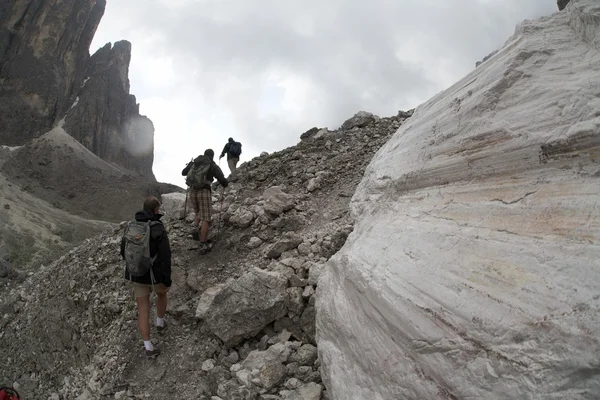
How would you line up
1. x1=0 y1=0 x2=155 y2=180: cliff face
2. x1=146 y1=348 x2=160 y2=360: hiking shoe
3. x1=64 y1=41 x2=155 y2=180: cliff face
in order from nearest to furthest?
x1=146 y1=348 x2=160 y2=360: hiking shoe
x1=0 y1=0 x2=155 y2=180: cliff face
x1=64 y1=41 x2=155 y2=180: cliff face

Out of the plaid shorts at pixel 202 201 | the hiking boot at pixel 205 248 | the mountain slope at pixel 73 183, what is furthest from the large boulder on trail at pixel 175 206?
the mountain slope at pixel 73 183

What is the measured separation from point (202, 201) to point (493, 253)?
17.8 feet

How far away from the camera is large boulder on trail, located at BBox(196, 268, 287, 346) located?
469 centimetres

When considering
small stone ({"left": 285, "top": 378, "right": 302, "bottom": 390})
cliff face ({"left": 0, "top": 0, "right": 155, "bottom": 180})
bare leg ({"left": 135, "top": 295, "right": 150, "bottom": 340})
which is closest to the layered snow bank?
small stone ({"left": 285, "top": 378, "right": 302, "bottom": 390})

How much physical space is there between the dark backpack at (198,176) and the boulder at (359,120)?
5330 millimetres

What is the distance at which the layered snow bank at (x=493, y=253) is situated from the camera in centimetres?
213

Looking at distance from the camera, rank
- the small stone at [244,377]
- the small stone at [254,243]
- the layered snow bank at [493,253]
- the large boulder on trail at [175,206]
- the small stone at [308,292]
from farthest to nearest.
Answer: the large boulder on trail at [175,206]
the small stone at [254,243]
the small stone at [308,292]
the small stone at [244,377]
the layered snow bank at [493,253]

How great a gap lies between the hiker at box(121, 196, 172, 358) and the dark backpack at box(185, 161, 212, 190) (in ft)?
5.83

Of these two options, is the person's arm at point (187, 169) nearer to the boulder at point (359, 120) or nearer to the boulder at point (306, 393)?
the boulder at point (306, 393)

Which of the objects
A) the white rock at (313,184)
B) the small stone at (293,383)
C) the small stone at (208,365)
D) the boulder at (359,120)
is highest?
the boulder at (359,120)

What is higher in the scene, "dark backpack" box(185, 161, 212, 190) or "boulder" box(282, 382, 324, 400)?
"dark backpack" box(185, 161, 212, 190)

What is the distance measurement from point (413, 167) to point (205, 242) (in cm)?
436

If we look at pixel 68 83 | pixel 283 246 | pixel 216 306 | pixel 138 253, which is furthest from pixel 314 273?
pixel 68 83

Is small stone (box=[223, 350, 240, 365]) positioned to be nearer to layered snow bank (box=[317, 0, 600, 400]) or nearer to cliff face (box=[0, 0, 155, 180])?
layered snow bank (box=[317, 0, 600, 400])
